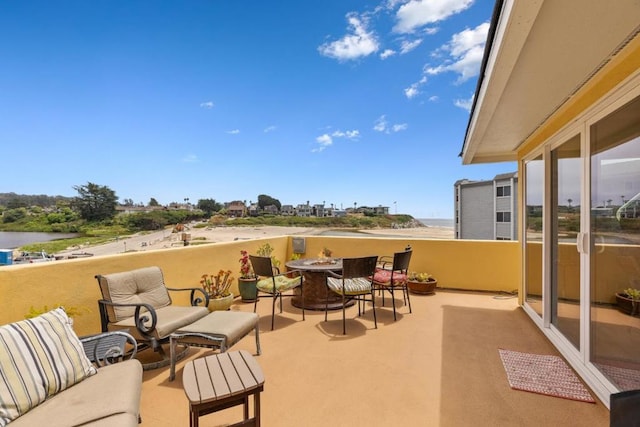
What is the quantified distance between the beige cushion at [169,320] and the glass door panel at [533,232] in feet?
13.3

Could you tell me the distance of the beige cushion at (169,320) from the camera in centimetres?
258

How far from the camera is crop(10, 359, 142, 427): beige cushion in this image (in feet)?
4.43

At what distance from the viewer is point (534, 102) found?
263cm

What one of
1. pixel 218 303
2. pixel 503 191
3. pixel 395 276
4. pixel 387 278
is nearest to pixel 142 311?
pixel 218 303

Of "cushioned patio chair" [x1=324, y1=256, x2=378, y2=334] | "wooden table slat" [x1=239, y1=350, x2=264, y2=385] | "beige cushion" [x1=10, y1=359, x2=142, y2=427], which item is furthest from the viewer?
"cushioned patio chair" [x1=324, y1=256, x2=378, y2=334]

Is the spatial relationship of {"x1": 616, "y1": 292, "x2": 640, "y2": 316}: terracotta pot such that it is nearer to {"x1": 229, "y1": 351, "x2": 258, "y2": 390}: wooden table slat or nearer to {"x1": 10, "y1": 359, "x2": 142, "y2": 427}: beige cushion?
{"x1": 229, "y1": 351, "x2": 258, "y2": 390}: wooden table slat

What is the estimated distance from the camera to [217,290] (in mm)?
4273

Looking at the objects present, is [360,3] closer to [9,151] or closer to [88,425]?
[88,425]

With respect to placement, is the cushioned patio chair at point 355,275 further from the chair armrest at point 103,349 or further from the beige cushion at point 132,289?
the chair armrest at point 103,349

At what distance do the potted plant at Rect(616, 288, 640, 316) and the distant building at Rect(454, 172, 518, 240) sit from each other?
14.1m

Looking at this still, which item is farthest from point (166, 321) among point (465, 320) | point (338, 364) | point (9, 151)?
point (9, 151)

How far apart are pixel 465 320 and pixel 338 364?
2.13m

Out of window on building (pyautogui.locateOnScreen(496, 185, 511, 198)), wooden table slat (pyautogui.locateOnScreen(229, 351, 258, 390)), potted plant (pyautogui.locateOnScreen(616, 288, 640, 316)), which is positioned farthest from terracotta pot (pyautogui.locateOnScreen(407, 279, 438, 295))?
window on building (pyautogui.locateOnScreen(496, 185, 511, 198))

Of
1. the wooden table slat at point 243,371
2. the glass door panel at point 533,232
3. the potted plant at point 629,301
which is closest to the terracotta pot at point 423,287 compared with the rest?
the glass door panel at point 533,232
